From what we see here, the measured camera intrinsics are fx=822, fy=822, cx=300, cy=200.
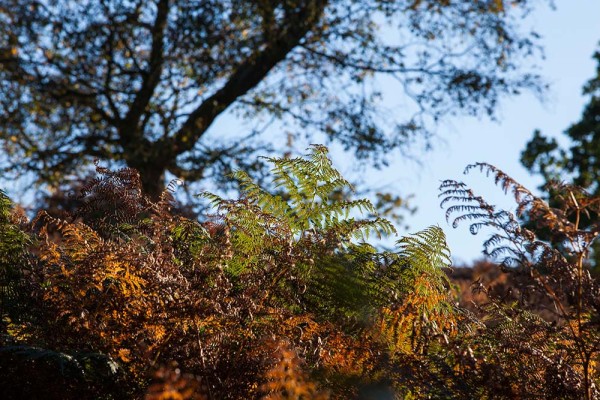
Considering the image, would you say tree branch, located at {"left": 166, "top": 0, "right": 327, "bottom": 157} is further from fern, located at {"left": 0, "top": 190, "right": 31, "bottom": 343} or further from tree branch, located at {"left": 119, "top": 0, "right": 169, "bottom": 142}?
fern, located at {"left": 0, "top": 190, "right": 31, "bottom": 343}

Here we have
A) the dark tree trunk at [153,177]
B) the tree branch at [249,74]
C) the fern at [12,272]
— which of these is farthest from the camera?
the tree branch at [249,74]

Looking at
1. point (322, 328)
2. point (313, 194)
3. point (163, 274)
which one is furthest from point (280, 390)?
point (313, 194)

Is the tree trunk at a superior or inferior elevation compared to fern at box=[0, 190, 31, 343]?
superior

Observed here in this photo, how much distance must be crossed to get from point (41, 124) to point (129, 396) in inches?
435

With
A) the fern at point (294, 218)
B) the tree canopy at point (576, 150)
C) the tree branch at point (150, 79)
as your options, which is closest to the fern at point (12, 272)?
the fern at point (294, 218)

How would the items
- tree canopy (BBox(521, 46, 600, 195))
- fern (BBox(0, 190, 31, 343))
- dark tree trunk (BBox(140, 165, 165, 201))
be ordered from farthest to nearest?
tree canopy (BBox(521, 46, 600, 195)), dark tree trunk (BBox(140, 165, 165, 201)), fern (BBox(0, 190, 31, 343))

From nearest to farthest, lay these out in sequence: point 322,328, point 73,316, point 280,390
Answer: point 280,390, point 73,316, point 322,328

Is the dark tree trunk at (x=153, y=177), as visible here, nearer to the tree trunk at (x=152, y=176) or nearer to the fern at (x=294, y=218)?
the tree trunk at (x=152, y=176)

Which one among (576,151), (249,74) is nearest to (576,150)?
(576,151)

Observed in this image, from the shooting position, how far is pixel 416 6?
12977 millimetres

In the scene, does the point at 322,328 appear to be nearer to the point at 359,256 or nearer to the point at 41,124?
the point at 359,256

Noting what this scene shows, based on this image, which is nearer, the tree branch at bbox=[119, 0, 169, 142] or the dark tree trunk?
the dark tree trunk

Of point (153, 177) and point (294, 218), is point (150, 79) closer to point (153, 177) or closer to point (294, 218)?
point (153, 177)

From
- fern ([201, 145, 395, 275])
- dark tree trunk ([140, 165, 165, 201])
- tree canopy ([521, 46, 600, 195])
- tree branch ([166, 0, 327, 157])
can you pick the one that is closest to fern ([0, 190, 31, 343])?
fern ([201, 145, 395, 275])
